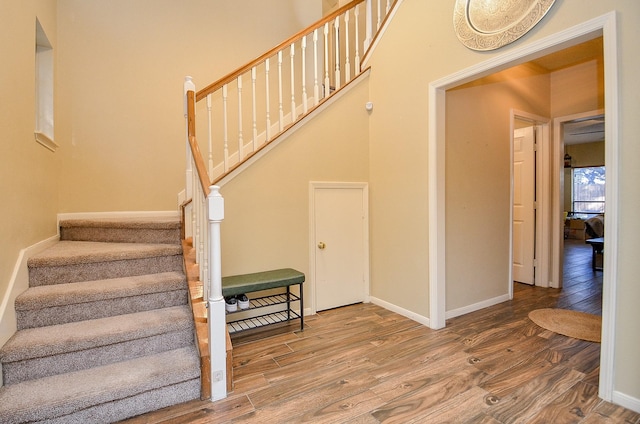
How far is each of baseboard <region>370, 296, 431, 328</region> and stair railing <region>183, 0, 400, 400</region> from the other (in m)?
1.94

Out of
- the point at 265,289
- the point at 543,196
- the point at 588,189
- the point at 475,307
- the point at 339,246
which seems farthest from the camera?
the point at 588,189

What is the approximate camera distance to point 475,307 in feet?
11.2

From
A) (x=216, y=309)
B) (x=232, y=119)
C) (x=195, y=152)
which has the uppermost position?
(x=232, y=119)

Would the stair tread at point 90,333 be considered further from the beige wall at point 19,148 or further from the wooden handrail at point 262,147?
the wooden handrail at point 262,147

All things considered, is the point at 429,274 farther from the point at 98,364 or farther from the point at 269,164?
the point at 98,364

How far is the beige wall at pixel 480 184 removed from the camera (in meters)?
3.22

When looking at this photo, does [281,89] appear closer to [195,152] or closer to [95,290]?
[195,152]

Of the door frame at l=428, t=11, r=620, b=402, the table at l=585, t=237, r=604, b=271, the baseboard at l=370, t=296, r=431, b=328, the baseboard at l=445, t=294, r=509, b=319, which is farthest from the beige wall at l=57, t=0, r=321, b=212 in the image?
the table at l=585, t=237, r=604, b=271

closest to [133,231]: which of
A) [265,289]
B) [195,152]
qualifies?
[195,152]

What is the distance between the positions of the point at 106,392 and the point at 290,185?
7.08ft

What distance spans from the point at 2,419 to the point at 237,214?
1.93 m

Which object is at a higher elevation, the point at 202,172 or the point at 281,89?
the point at 281,89

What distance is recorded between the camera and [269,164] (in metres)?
3.13

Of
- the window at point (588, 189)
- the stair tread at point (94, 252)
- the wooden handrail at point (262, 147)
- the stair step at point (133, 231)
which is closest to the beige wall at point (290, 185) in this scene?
the wooden handrail at point (262, 147)
